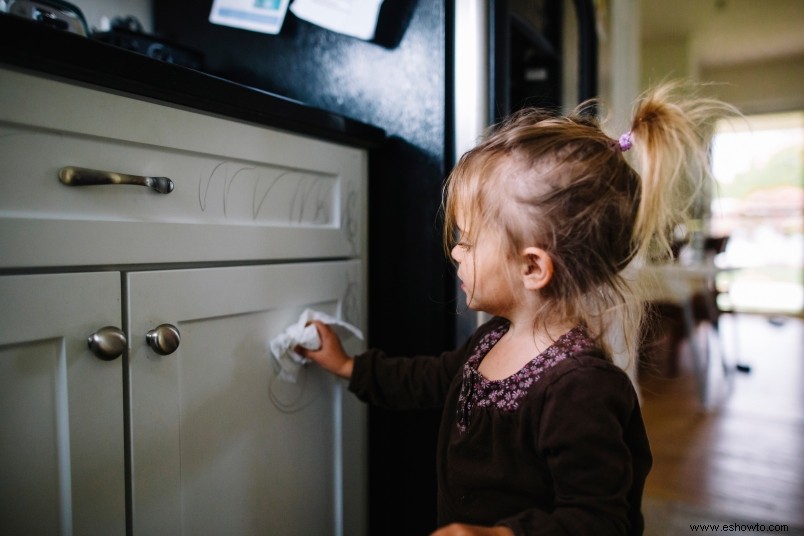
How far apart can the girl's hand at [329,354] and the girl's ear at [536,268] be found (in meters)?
0.30

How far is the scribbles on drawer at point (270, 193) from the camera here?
0.69 meters

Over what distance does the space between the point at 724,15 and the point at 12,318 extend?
16.1ft

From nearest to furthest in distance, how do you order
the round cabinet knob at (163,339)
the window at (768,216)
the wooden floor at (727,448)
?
the round cabinet knob at (163,339) → the wooden floor at (727,448) → the window at (768,216)

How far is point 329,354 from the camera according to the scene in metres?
0.82

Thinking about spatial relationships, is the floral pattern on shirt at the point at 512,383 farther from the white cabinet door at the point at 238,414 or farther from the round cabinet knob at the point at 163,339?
the round cabinet knob at the point at 163,339

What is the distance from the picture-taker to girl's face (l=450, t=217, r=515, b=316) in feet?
2.28

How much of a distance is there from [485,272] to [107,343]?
16.9 inches

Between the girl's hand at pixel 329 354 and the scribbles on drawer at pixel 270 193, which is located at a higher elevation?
the scribbles on drawer at pixel 270 193

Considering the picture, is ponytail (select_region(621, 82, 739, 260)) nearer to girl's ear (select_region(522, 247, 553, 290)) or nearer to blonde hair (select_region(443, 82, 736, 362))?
blonde hair (select_region(443, 82, 736, 362))

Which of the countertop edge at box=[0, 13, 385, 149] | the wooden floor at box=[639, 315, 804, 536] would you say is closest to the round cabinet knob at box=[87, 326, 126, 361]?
the countertop edge at box=[0, 13, 385, 149]

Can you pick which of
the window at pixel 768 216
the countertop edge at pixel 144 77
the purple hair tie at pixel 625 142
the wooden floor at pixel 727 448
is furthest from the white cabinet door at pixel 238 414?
the window at pixel 768 216

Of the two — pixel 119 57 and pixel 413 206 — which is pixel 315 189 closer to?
pixel 413 206

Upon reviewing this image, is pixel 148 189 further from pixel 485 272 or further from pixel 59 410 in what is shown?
pixel 485 272

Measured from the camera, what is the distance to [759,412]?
7.66 ft
